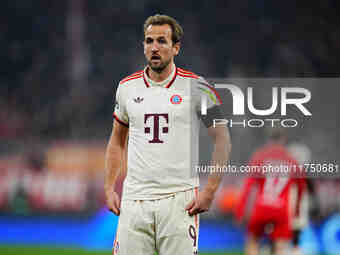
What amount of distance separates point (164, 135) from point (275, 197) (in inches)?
125

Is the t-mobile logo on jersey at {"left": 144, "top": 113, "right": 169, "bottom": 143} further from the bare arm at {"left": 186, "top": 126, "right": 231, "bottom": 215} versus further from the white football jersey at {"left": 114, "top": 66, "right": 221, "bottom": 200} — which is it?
the bare arm at {"left": 186, "top": 126, "right": 231, "bottom": 215}

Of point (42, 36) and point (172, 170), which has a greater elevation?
point (42, 36)

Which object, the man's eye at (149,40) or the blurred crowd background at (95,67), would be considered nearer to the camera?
the man's eye at (149,40)

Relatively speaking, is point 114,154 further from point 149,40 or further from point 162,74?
point 149,40

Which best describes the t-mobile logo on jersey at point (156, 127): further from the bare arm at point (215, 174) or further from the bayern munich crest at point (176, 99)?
the bare arm at point (215, 174)

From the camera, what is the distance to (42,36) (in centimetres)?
1211

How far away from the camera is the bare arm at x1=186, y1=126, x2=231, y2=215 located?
3.05m

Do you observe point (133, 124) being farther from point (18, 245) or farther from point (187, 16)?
point (187, 16)

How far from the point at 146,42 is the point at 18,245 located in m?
5.75

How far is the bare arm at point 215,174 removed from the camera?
120 inches

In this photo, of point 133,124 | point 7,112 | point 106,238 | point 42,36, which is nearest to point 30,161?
point 7,112

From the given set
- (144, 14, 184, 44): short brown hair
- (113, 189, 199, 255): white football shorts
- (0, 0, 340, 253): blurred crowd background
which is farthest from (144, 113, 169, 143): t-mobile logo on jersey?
(0, 0, 340, 253): blurred crowd background

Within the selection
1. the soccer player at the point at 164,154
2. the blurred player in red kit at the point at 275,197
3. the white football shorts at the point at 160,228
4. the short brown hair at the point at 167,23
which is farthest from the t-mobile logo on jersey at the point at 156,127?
the blurred player in red kit at the point at 275,197

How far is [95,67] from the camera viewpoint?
1138cm
